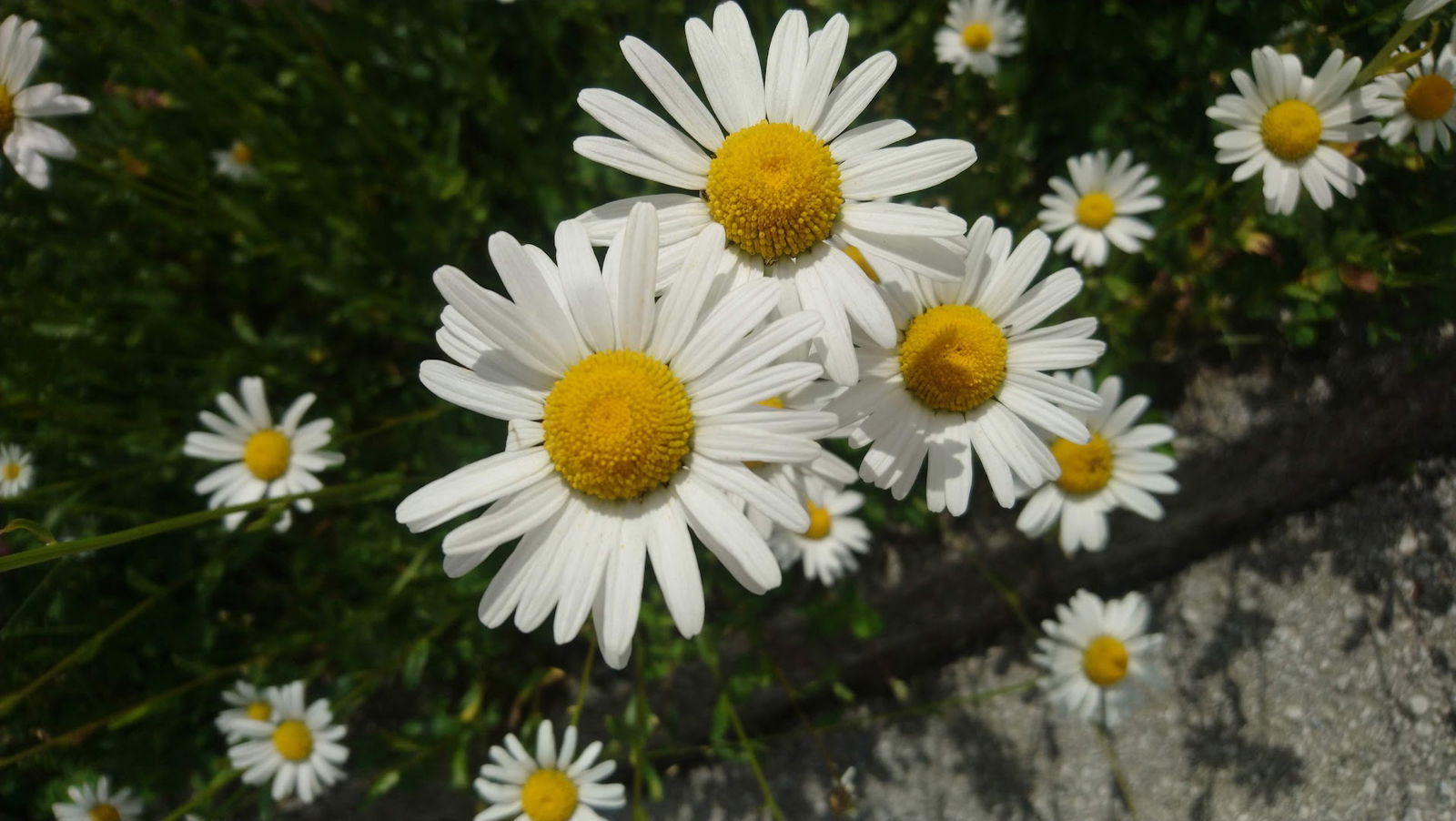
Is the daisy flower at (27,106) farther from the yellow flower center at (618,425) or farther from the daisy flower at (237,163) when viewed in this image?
the yellow flower center at (618,425)

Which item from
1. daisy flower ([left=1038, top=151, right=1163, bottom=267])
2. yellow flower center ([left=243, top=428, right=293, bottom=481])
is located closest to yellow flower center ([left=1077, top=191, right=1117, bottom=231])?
daisy flower ([left=1038, top=151, right=1163, bottom=267])

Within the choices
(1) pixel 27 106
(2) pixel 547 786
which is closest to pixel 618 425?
(2) pixel 547 786

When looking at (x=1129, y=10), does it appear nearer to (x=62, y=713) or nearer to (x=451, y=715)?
(x=451, y=715)

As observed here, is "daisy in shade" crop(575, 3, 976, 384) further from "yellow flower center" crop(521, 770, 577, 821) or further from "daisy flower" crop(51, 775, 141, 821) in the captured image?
"daisy flower" crop(51, 775, 141, 821)

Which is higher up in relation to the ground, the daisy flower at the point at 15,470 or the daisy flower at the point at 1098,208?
the daisy flower at the point at 1098,208

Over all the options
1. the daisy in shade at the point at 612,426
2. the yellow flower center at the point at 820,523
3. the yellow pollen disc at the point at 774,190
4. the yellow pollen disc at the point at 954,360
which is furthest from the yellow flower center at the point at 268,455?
the yellow pollen disc at the point at 954,360

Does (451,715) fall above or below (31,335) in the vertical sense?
below

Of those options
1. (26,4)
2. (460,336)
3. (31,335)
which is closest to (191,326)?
(31,335)
